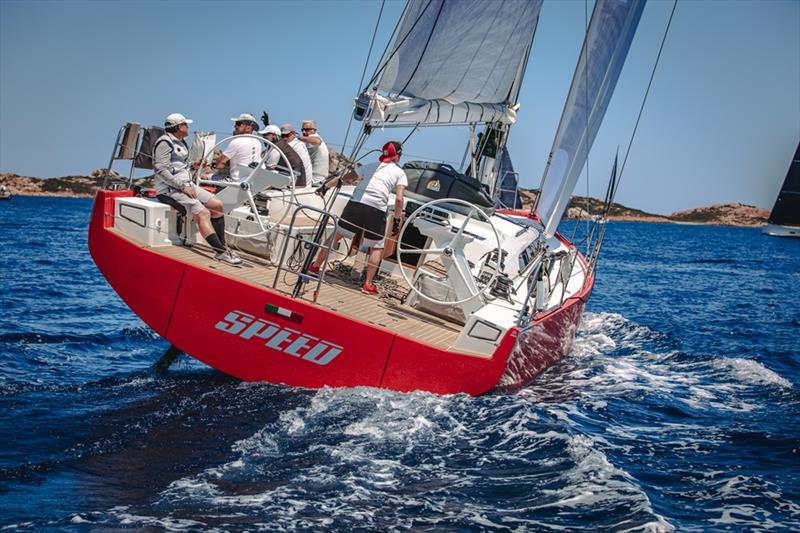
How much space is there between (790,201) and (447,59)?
6803 centimetres

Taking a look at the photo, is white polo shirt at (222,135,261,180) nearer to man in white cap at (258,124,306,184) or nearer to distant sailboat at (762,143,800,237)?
man in white cap at (258,124,306,184)

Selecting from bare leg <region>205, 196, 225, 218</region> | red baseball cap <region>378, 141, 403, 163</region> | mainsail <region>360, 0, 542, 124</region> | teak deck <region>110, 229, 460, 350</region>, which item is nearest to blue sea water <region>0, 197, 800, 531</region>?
teak deck <region>110, 229, 460, 350</region>

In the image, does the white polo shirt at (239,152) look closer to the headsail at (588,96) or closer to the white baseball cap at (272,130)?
the white baseball cap at (272,130)

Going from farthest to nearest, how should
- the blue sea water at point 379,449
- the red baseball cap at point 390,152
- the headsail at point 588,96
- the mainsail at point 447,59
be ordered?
the headsail at point 588,96 → the mainsail at point 447,59 → the red baseball cap at point 390,152 → the blue sea water at point 379,449

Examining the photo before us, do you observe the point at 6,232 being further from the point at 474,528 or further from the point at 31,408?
the point at 474,528

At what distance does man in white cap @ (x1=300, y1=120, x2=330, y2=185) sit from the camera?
10656 mm

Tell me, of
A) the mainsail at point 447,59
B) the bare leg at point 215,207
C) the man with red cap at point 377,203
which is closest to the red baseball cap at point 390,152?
the man with red cap at point 377,203

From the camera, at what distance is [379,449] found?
18.5 feet

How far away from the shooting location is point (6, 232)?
31.3 metres

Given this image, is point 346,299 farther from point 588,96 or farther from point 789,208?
point 789,208

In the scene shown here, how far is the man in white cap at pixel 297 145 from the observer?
9812 millimetres

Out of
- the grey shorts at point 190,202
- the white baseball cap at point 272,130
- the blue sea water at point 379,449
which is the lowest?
the blue sea water at point 379,449

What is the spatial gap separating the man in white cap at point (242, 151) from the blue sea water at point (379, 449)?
80.6 inches

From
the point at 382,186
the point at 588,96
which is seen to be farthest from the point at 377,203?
the point at 588,96
